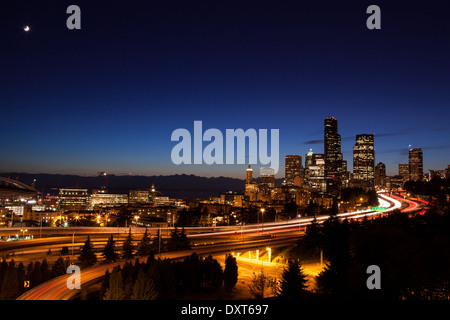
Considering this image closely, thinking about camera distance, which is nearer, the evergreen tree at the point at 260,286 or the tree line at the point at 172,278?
the tree line at the point at 172,278

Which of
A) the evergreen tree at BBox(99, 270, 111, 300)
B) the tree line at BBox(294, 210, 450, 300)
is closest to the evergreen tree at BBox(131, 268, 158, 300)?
the evergreen tree at BBox(99, 270, 111, 300)

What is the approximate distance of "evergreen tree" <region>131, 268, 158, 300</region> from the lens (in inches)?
513

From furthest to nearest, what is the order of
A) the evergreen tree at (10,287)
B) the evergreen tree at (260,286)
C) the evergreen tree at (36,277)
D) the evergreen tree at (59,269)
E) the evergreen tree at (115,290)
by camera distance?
the evergreen tree at (59,269) → the evergreen tree at (36,277) → the evergreen tree at (260,286) → the evergreen tree at (10,287) → the evergreen tree at (115,290)

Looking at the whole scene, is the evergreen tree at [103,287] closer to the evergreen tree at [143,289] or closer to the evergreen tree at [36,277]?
the evergreen tree at [143,289]

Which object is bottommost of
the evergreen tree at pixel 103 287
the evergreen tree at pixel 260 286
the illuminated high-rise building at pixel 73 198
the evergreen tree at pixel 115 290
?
the illuminated high-rise building at pixel 73 198

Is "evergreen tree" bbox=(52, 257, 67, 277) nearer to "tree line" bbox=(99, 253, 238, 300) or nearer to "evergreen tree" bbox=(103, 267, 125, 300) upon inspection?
"tree line" bbox=(99, 253, 238, 300)

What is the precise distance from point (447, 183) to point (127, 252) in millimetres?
52768

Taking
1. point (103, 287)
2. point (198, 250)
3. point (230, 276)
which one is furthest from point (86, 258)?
point (230, 276)

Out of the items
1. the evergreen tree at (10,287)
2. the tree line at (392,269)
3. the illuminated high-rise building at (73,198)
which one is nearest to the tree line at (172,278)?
the evergreen tree at (10,287)

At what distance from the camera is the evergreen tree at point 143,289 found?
13039 mm
